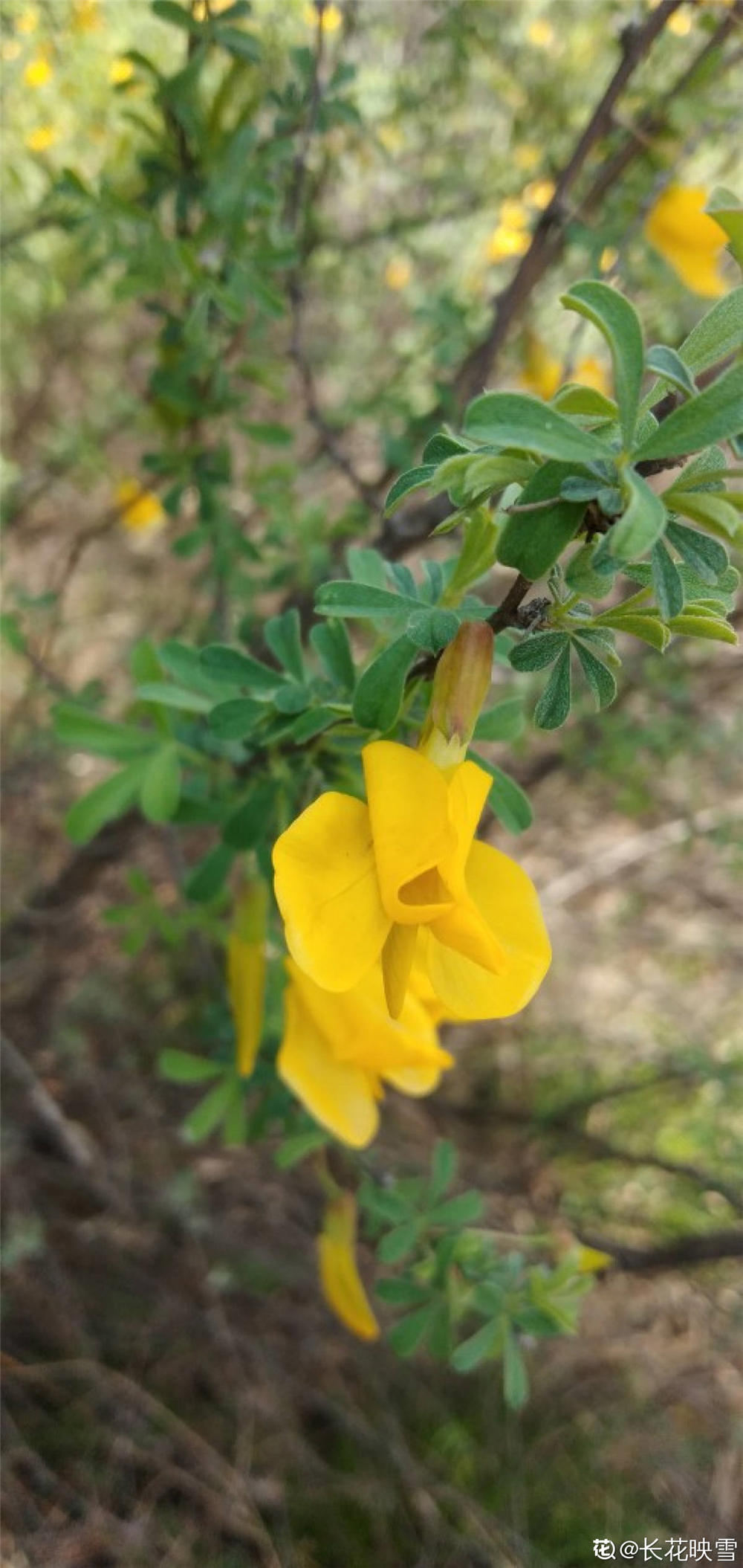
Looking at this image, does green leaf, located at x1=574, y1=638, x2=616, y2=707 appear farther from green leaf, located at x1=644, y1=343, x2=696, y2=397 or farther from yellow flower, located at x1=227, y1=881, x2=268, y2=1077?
yellow flower, located at x1=227, y1=881, x2=268, y2=1077

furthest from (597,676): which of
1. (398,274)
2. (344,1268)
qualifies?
(398,274)

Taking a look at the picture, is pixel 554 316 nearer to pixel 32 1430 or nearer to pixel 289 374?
pixel 289 374

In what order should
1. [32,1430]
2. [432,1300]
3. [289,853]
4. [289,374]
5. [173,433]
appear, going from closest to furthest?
[289,853]
[432,1300]
[173,433]
[32,1430]
[289,374]

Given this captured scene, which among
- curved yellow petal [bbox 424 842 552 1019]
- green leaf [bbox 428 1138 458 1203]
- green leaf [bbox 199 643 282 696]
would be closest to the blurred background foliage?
green leaf [bbox 428 1138 458 1203]

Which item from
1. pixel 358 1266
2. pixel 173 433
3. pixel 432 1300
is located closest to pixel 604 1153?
pixel 358 1266

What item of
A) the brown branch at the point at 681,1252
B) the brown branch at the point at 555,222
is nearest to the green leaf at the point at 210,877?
the brown branch at the point at 555,222
